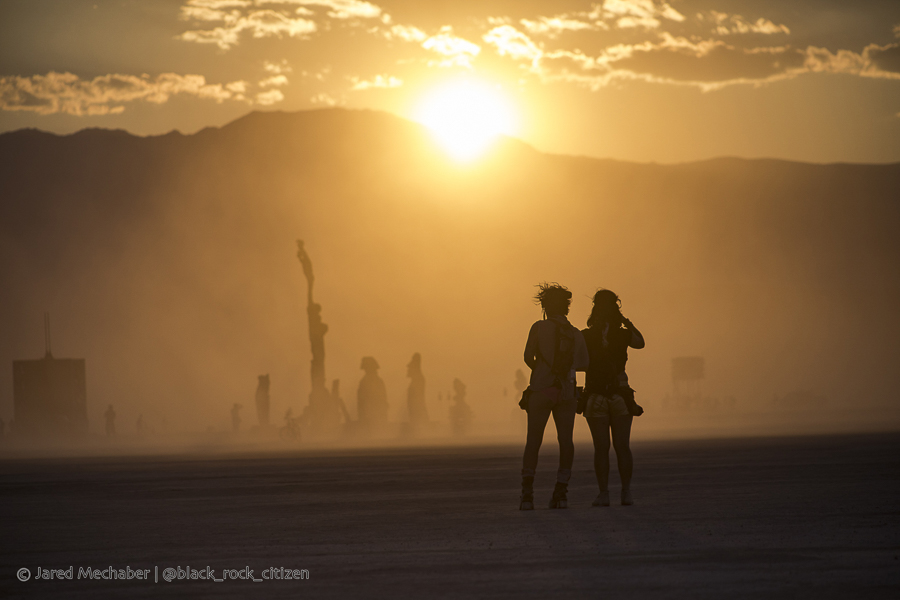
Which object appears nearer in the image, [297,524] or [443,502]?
[297,524]

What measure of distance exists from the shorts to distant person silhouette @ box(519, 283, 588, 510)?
286mm

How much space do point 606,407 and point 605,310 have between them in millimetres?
1195

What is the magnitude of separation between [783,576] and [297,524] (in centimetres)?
605

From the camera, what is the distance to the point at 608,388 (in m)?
13.3

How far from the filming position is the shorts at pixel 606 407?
1318cm

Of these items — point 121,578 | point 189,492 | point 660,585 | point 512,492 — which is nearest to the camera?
point 660,585

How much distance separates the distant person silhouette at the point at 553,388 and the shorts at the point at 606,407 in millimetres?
286

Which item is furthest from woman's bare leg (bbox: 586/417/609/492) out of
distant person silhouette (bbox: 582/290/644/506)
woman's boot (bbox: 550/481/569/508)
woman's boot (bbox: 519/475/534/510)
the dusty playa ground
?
woman's boot (bbox: 519/475/534/510)

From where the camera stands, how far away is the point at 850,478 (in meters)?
16.9

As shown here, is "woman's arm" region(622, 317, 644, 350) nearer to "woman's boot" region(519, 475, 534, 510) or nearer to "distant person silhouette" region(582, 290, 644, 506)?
"distant person silhouette" region(582, 290, 644, 506)

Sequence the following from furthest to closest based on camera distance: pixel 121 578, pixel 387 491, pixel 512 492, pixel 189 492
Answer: pixel 189 492, pixel 387 491, pixel 512 492, pixel 121 578

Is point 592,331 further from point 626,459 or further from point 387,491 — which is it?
point 387,491

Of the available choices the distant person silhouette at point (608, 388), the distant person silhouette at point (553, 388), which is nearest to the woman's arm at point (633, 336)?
the distant person silhouette at point (608, 388)

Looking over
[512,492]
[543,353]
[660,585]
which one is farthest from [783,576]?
[512,492]
